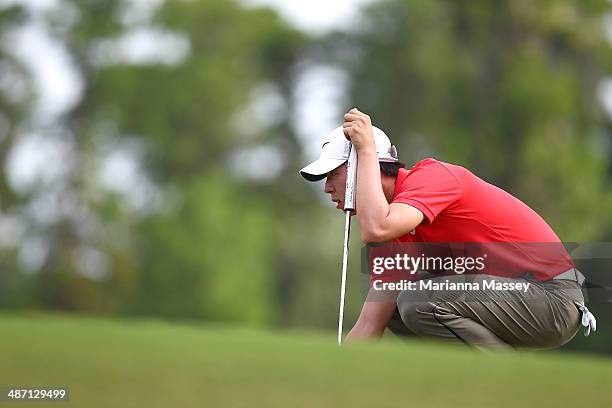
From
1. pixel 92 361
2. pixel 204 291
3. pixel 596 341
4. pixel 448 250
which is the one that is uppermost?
pixel 204 291

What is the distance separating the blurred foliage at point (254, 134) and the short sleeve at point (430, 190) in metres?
29.9

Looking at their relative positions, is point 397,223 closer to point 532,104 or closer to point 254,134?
point 532,104

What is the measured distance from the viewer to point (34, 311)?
46125mm

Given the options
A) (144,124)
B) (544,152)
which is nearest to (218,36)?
(144,124)

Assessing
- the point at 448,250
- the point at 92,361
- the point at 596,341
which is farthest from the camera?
the point at 596,341

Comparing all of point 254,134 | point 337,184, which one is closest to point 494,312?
point 337,184

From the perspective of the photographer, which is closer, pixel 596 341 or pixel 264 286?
pixel 596 341

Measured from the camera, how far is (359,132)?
512cm

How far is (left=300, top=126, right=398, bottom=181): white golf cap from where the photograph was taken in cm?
537

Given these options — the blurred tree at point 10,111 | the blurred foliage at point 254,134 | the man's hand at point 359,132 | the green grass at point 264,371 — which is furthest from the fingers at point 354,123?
the blurred tree at point 10,111

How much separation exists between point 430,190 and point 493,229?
43cm

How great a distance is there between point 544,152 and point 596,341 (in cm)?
629

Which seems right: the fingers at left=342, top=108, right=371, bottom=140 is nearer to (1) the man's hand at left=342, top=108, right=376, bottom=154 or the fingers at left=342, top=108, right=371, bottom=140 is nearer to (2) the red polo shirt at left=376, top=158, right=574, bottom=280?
(1) the man's hand at left=342, top=108, right=376, bottom=154

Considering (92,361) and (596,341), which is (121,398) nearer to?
(92,361)
